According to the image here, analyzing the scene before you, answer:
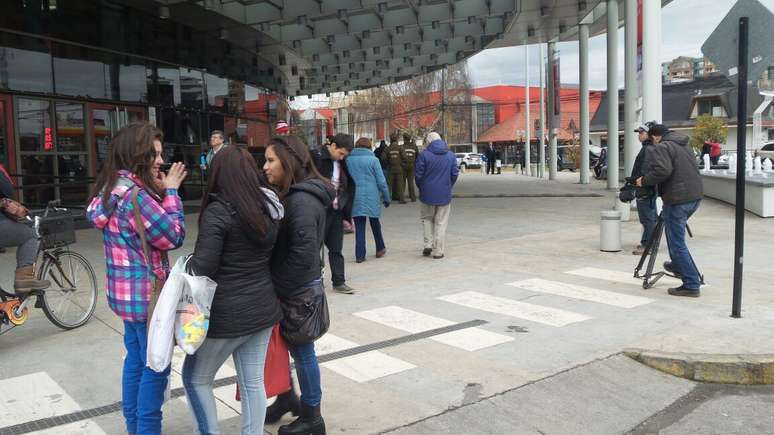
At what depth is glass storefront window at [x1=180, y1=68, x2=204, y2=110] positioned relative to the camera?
17861mm

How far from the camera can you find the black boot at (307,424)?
12.1 ft

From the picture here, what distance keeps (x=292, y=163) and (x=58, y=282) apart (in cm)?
362

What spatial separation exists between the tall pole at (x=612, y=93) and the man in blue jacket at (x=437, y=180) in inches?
523

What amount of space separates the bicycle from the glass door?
915 centimetres

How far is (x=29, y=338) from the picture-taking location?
5.97 metres

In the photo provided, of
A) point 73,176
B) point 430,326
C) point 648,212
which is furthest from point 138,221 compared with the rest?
point 73,176

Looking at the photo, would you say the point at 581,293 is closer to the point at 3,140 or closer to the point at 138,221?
the point at 138,221

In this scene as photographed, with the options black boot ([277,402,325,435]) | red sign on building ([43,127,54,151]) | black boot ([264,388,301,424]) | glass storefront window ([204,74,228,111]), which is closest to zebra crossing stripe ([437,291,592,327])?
black boot ([264,388,301,424])

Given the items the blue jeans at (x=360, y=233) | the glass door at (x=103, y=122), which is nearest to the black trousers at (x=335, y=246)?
the blue jeans at (x=360, y=233)

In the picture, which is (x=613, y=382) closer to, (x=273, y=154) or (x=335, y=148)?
(x=273, y=154)

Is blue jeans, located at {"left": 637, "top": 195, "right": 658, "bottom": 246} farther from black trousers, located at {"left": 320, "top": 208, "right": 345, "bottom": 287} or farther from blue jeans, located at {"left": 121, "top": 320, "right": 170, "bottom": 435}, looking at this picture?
blue jeans, located at {"left": 121, "top": 320, "right": 170, "bottom": 435}

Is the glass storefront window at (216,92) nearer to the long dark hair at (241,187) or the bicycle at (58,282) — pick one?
the bicycle at (58,282)

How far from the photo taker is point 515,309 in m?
6.62

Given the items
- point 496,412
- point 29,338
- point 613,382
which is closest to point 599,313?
point 613,382
